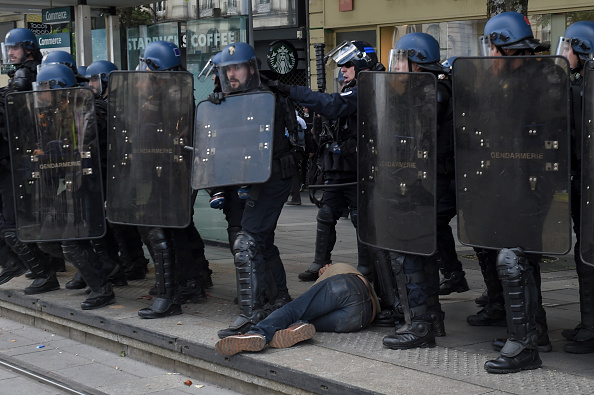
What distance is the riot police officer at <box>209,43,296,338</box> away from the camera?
574cm

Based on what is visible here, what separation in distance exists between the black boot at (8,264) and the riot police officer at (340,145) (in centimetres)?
A: 244

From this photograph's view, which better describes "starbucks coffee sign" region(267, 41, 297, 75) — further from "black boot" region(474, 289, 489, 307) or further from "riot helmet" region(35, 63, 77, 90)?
"black boot" region(474, 289, 489, 307)

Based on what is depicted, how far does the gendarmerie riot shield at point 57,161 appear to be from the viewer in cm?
679

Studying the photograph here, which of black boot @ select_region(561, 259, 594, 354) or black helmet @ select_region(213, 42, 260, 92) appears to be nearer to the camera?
black boot @ select_region(561, 259, 594, 354)

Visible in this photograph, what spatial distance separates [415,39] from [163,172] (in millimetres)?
1999

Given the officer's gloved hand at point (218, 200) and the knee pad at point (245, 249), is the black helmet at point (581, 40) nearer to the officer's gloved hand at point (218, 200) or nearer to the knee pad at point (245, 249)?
the knee pad at point (245, 249)

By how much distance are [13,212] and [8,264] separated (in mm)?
542

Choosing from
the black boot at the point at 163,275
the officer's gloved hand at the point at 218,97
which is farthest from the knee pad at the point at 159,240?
the officer's gloved hand at the point at 218,97

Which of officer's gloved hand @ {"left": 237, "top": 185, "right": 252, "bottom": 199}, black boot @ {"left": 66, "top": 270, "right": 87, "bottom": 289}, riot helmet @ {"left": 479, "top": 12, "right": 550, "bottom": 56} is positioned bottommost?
black boot @ {"left": 66, "top": 270, "right": 87, "bottom": 289}

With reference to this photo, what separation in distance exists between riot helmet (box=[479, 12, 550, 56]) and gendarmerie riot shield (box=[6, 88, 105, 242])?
10.1 ft

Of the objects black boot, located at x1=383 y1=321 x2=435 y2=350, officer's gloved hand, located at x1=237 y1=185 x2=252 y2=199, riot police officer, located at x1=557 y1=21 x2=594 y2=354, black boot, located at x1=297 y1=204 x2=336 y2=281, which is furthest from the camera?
black boot, located at x1=297 y1=204 x2=336 y2=281

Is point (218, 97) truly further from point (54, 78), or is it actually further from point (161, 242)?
point (54, 78)

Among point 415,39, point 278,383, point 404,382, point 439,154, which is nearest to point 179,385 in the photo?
point 278,383

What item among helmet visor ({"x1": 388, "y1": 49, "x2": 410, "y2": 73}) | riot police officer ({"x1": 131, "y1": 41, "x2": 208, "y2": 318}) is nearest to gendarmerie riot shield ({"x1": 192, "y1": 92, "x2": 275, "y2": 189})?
riot police officer ({"x1": 131, "y1": 41, "x2": 208, "y2": 318})
